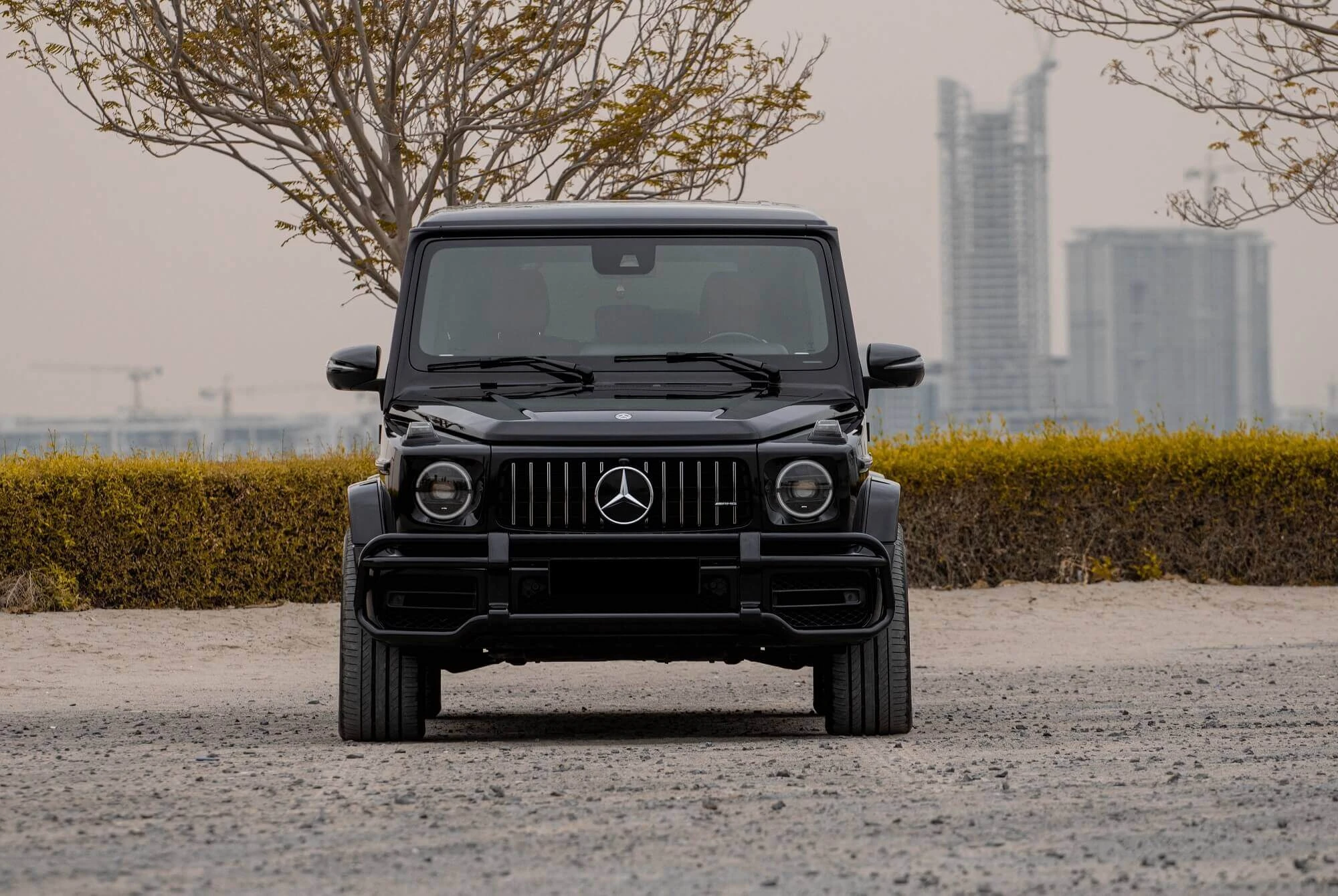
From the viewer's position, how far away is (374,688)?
23.7 ft

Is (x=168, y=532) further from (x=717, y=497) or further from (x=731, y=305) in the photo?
(x=717, y=497)

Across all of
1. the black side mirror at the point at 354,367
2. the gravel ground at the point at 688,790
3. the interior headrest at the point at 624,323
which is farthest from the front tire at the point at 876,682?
the black side mirror at the point at 354,367

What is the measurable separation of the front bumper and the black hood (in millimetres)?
380

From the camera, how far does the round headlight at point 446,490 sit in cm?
684

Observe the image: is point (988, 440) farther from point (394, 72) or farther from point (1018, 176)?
point (1018, 176)

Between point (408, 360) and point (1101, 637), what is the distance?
8307 millimetres

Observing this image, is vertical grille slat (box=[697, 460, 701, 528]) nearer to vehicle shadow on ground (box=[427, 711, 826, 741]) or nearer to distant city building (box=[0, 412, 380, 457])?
vehicle shadow on ground (box=[427, 711, 826, 741])

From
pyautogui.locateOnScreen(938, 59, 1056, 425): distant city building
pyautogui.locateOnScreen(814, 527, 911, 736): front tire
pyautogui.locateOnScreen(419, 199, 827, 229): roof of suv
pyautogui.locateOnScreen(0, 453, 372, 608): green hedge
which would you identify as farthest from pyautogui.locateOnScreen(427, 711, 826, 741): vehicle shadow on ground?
pyautogui.locateOnScreen(938, 59, 1056, 425): distant city building

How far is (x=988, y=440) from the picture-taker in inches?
643

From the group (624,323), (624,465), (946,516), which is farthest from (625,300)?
(946,516)

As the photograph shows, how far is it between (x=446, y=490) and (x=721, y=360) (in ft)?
4.46

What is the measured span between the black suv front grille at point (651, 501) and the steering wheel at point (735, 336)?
37.0 inches

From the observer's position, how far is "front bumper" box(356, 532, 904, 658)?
22.1ft

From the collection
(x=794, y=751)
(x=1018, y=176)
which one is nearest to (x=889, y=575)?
(x=794, y=751)
